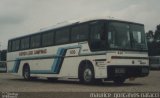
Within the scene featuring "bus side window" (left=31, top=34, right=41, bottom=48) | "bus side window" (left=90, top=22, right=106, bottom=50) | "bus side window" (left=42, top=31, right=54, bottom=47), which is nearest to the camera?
"bus side window" (left=90, top=22, right=106, bottom=50)

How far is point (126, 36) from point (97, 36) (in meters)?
1.38

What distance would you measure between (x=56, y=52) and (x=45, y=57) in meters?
1.81

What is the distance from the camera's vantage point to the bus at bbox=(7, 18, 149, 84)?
17594mm

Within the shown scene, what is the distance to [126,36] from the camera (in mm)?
18281

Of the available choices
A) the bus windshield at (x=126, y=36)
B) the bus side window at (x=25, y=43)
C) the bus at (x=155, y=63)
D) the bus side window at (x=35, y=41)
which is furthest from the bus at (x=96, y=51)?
the bus at (x=155, y=63)

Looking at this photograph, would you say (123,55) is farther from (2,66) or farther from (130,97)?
(2,66)

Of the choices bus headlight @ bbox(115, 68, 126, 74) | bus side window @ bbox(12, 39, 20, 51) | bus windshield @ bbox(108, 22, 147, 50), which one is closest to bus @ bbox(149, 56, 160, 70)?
bus side window @ bbox(12, 39, 20, 51)

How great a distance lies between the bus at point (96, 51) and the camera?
57.7 ft

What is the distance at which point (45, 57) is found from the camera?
77.3 feet

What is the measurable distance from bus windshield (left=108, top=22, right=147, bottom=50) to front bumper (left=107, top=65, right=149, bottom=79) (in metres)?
0.91

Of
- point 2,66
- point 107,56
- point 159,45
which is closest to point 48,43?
point 107,56

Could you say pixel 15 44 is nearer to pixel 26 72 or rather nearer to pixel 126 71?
pixel 26 72

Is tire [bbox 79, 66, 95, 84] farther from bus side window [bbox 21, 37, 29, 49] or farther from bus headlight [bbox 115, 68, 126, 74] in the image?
bus side window [bbox 21, 37, 29, 49]

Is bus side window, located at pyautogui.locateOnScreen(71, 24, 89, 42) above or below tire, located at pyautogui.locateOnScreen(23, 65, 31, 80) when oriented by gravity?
above
